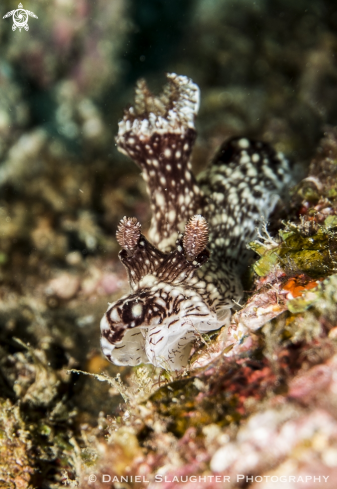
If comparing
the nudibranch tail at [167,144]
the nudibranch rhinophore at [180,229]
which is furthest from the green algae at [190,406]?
the nudibranch tail at [167,144]

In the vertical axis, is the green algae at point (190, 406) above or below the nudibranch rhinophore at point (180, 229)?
below

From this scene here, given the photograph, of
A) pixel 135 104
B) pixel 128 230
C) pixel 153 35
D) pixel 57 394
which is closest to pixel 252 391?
pixel 128 230

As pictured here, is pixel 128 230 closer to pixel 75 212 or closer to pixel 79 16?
pixel 75 212

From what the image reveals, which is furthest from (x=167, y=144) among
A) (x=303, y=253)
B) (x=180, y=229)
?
(x=303, y=253)

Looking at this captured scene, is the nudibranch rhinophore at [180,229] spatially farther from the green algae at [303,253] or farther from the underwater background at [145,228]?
the green algae at [303,253]

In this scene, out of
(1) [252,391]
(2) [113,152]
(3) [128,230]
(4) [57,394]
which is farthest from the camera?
(2) [113,152]

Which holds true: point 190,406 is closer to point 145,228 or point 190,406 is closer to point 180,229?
point 180,229

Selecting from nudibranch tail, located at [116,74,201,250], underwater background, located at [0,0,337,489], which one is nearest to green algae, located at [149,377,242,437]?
underwater background, located at [0,0,337,489]
